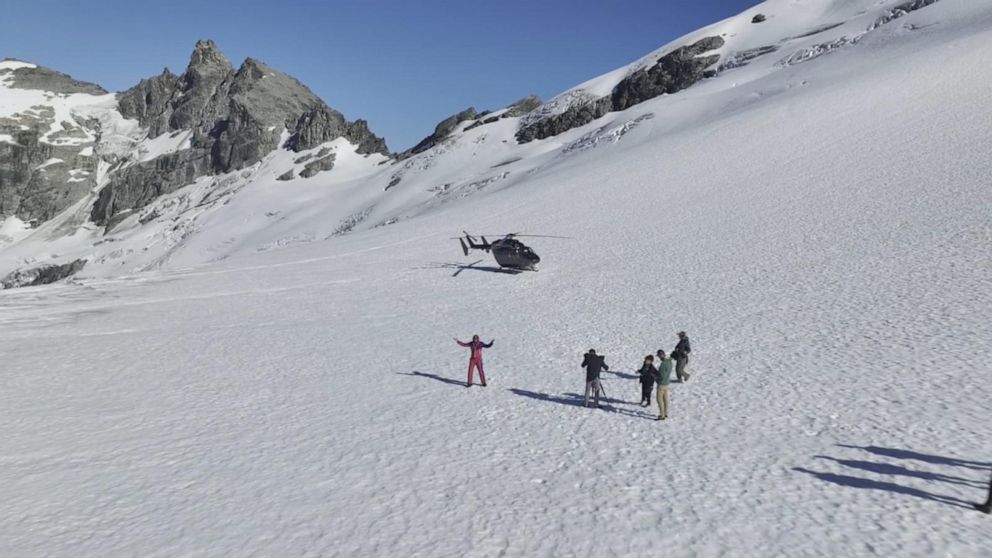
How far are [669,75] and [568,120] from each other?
59.8ft

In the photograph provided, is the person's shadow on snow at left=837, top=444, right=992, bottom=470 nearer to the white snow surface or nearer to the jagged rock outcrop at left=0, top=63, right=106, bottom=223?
the white snow surface

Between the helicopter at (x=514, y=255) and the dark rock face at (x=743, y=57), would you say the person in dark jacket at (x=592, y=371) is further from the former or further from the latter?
the dark rock face at (x=743, y=57)

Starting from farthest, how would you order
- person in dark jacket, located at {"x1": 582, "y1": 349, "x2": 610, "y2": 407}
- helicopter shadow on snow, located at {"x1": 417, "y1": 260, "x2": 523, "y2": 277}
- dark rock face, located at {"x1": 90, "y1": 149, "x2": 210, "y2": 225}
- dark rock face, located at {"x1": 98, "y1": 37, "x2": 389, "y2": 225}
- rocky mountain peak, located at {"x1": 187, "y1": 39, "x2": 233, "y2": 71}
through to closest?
rocky mountain peak, located at {"x1": 187, "y1": 39, "x2": 233, "y2": 71} < dark rock face, located at {"x1": 90, "y1": 149, "x2": 210, "y2": 225} < dark rock face, located at {"x1": 98, "y1": 37, "x2": 389, "y2": 225} < helicopter shadow on snow, located at {"x1": 417, "y1": 260, "x2": 523, "y2": 277} < person in dark jacket, located at {"x1": 582, "y1": 349, "x2": 610, "y2": 407}

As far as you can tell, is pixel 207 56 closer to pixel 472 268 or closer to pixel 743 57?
pixel 743 57

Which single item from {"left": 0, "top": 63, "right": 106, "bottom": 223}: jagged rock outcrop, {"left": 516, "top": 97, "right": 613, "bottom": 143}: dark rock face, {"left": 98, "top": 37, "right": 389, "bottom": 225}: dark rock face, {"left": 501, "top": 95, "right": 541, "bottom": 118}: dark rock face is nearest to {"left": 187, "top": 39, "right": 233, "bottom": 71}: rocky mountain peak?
{"left": 98, "top": 37, "right": 389, "bottom": 225}: dark rock face

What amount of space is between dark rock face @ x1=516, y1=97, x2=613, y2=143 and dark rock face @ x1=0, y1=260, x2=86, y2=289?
77705 mm

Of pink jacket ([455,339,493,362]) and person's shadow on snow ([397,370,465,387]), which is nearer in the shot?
pink jacket ([455,339,493,362])

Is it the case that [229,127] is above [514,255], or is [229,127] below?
above

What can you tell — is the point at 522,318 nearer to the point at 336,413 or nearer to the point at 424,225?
the point at 336,413

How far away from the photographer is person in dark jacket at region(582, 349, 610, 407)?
14258 millimetres

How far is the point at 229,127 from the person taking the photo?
5089 inches

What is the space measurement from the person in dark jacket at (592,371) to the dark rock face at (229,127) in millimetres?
112269

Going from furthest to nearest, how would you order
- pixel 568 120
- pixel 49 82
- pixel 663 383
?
pixel 49 82, pixel 568 120, pixel 663 383

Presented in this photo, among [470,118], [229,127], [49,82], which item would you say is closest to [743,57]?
[470,118]
